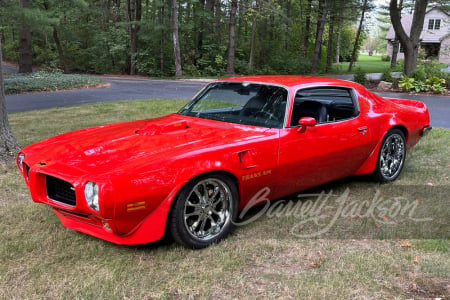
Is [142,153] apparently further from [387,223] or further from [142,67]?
[142,67]

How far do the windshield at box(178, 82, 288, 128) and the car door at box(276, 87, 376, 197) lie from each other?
160 mm

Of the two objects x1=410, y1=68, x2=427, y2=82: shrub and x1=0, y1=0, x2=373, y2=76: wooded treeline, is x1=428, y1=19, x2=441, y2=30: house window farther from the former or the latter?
x1=410, y1=68, x2=427, y2=82: shrub

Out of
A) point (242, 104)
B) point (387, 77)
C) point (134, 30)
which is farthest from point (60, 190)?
point (134, 30)

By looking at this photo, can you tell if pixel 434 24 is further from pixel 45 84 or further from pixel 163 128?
pixel 163 128

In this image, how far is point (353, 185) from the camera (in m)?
4.91

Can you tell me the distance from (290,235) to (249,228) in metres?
0.37

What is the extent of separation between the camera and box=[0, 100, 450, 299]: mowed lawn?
2697mm

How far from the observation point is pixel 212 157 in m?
→ 3.16

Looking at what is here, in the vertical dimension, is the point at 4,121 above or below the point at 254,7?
below

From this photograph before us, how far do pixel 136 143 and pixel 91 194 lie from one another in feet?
2.34

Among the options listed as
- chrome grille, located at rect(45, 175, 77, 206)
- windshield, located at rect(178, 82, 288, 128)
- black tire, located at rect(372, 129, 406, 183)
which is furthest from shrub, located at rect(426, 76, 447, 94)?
chrome grille, located at rect(45, 175, 77, 206)

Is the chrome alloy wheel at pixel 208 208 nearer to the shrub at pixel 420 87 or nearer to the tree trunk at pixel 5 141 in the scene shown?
the tree trunk at pixel 5 141

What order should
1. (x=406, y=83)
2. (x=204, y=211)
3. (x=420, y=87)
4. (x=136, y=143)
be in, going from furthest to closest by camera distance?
(x=406, y=83) → (x=420, y=87) → (x=136, y=143) → (x=204, y=211)

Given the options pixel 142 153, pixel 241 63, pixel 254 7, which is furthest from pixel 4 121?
pixel 241 63
